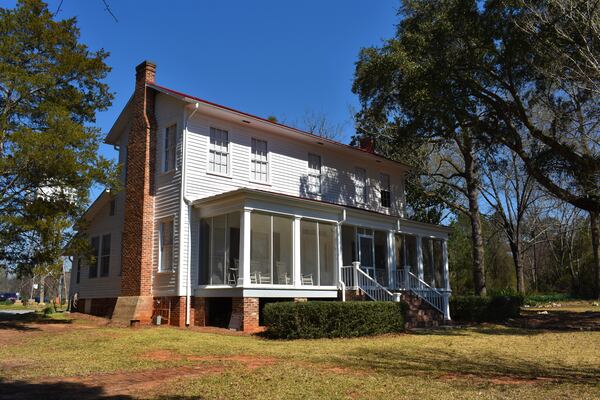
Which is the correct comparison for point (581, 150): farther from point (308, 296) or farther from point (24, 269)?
point (24, 269)

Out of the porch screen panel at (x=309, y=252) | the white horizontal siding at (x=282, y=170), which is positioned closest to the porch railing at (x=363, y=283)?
the porch screen panel at (x=309, y=252)

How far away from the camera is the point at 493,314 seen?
2205cm

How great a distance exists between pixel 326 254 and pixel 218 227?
543cm

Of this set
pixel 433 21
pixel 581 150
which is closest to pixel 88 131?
pixel 433 21

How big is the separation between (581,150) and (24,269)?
74.7ft

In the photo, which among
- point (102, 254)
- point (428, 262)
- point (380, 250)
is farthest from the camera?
point (428, 262)

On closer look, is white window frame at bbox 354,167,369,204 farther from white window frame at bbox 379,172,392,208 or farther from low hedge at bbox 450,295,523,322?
low hedge at bbox 450,295,523,322

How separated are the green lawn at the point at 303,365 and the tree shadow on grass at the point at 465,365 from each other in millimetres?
21

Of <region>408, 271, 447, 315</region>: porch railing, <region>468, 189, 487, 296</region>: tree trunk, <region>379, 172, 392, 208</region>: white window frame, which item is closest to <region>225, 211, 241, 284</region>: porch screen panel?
<region>408, 271, 447, 315</region>: porch railing

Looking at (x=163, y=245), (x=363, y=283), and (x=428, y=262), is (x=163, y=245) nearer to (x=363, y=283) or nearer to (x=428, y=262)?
(x=363, y=283)

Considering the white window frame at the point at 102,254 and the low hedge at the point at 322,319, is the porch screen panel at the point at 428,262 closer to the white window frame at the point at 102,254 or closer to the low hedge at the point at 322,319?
the low hedge at the point at 322,319

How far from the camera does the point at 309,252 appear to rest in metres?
21.2

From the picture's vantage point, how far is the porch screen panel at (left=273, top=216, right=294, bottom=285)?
61.7ft

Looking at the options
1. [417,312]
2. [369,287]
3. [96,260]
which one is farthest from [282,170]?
[96,260]
